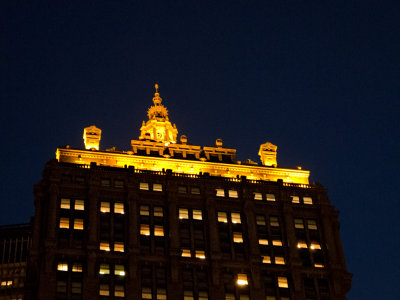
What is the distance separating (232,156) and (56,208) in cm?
3551

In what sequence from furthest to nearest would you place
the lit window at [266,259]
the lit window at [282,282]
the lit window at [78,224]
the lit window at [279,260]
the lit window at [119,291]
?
the lit window at [279,260]
the lit window at [266,259]
the lit window at [282,282]
the lit window at [78,224]
the lit window at [119,291]

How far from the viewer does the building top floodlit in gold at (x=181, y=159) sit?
575ft

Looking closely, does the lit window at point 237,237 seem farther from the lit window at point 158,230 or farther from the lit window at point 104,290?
the lit window at point 104,290

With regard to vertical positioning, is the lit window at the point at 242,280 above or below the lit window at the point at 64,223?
below

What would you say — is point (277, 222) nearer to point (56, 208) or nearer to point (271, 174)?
point (271, 174)

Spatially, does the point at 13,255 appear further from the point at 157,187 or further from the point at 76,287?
the point at 76,287

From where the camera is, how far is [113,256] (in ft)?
514

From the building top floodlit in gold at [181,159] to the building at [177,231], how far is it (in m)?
0.20

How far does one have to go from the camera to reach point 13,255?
621ft

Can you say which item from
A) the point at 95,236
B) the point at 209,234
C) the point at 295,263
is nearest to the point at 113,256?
the point at 95,236

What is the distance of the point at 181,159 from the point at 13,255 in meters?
35.0

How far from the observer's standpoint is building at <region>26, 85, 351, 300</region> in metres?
155

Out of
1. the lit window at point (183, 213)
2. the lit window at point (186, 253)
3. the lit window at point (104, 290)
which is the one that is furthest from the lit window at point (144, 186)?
the lit window at point (104, 290)

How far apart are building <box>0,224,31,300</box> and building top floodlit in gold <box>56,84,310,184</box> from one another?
23.0 m
